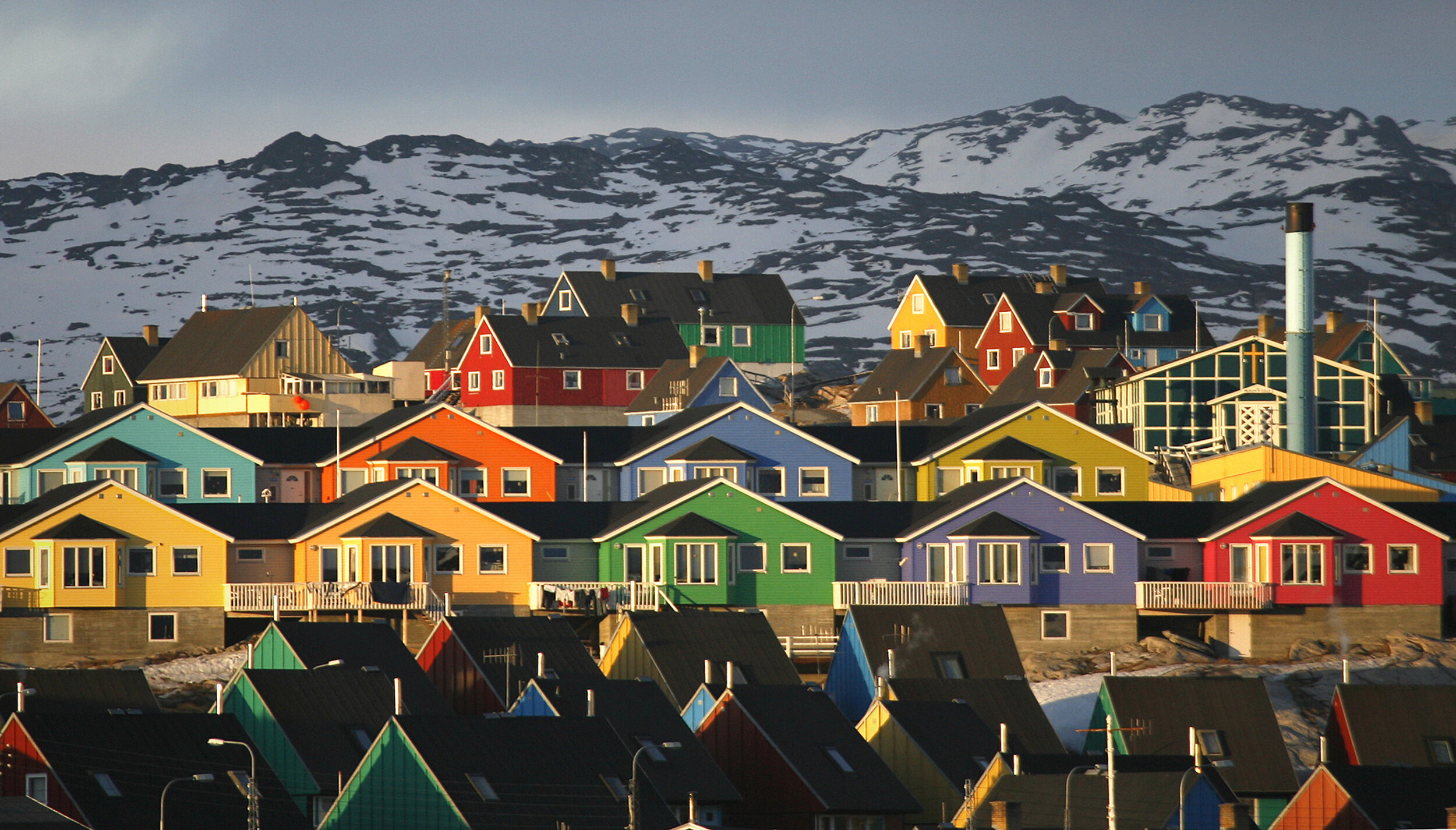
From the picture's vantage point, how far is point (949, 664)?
65812mm

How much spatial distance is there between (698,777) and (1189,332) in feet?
272

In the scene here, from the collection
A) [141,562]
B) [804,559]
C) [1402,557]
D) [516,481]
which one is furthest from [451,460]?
[1402,557]

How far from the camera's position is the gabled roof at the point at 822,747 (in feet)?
177


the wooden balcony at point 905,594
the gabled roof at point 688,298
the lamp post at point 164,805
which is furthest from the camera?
the gabled roof at point 688,298

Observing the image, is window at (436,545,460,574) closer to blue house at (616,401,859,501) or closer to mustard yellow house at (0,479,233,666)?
mustard yellow house at (0,479,233,666)

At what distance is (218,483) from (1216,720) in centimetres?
3791

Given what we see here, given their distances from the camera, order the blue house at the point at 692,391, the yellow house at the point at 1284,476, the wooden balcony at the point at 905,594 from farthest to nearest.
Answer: the blue house at the point at 692,391 → the yellow house at the point at 1284,476 → the wooden balcony at the point at 905,594

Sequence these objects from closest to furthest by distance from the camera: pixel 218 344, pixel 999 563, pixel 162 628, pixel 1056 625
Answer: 1. pixel 162 628
2. pixel 1056 625
3. pixel 999 563
4. pixel 218 344

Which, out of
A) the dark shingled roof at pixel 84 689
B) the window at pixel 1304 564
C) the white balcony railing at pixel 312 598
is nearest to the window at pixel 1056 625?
the window at pixel 1304 564

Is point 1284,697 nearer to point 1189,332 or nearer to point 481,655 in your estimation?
point 481,655

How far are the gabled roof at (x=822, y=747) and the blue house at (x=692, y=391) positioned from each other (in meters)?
46.2

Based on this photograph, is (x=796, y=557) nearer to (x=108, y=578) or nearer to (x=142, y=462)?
(x=108, y=578)

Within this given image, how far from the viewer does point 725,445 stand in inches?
3280

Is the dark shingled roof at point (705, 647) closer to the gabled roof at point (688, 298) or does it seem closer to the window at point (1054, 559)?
the window at point (1054, 559)
